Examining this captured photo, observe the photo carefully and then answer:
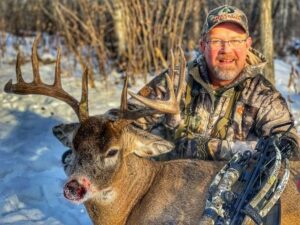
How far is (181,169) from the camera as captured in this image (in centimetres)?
444

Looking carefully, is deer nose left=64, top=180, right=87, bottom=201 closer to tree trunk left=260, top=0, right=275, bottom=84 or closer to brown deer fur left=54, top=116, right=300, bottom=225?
brown deer fur left=54, top=116, right=300, bottom=225

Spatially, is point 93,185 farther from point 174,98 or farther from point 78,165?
point 174,98

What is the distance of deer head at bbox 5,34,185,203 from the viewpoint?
396 cm

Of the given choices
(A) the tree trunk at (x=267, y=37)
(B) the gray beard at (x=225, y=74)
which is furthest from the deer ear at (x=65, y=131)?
(A) the tree trunk at (x=267, y=37)

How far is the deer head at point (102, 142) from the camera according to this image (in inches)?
156

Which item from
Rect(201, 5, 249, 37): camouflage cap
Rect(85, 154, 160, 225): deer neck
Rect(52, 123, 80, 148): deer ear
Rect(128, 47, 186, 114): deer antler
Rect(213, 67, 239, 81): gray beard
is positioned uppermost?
Rect(201, 5, 249, 37): camouflage cap

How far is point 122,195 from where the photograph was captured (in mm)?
4336

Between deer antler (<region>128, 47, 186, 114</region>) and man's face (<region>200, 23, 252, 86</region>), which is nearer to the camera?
deer antler (<region>128, 47, 186, 114</region>)

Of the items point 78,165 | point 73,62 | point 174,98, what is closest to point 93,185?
point 78,165

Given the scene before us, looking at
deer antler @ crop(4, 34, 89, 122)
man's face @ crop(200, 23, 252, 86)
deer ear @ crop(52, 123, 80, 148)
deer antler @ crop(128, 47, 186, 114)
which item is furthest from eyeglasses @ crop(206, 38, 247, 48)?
deer ear @ crop(52, 123, 80, 148)

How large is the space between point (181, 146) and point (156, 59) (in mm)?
4786

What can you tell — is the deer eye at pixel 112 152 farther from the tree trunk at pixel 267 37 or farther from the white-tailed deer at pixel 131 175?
the tree trunk at pixel 267 37

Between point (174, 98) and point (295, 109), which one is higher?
point (174, 98)

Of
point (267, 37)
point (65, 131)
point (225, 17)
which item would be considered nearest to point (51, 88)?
point (65, 131)
